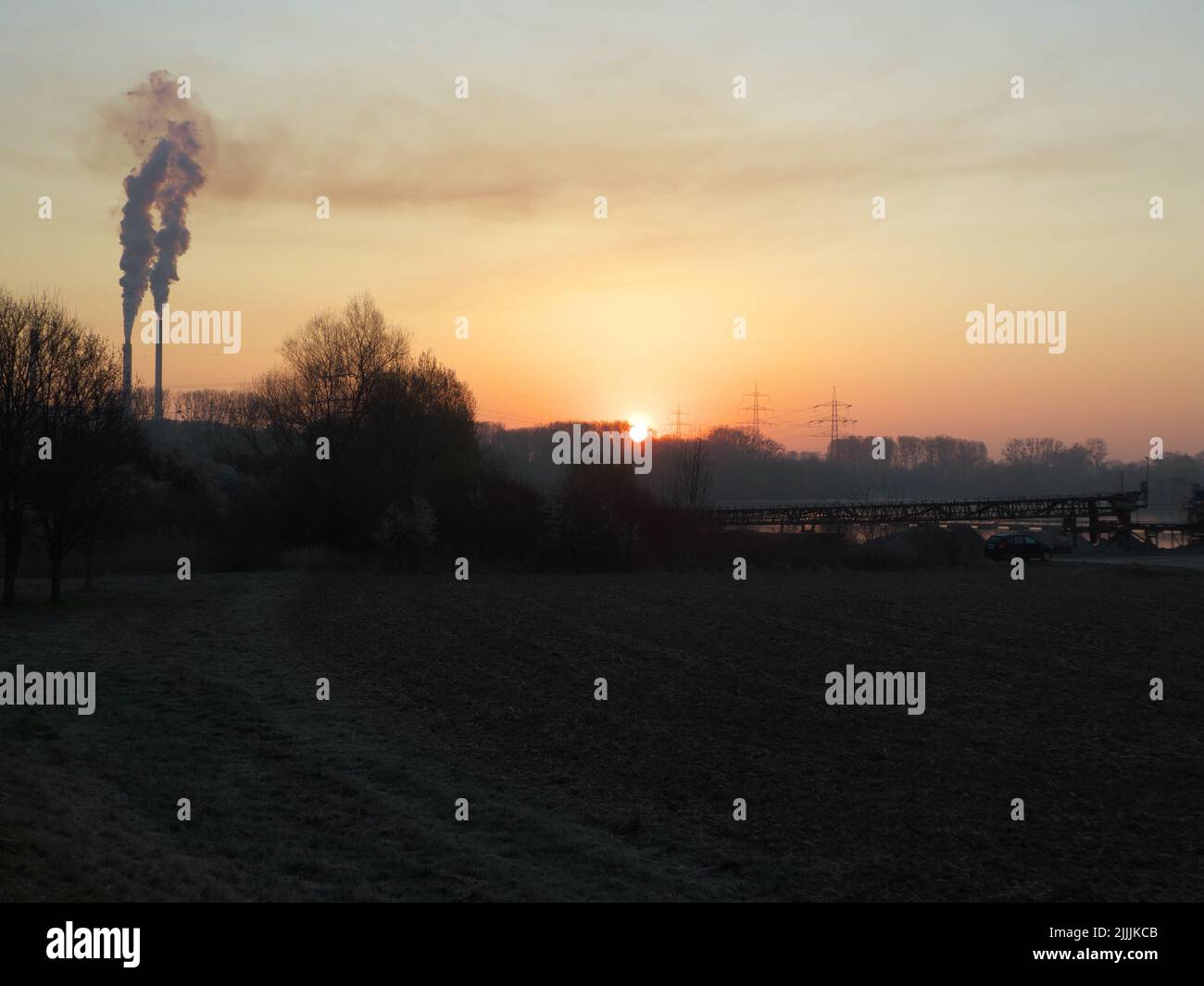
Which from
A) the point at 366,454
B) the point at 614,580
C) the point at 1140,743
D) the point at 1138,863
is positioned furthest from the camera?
the point at 366,454

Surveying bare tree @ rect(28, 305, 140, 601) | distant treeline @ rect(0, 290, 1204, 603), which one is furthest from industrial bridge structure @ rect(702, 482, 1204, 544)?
bare tree @ rect(28, 305, 140, 601)

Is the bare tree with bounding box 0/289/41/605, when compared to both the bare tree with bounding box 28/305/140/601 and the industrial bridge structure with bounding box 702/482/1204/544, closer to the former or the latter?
the bare tree with bounding box 28/305/140/601

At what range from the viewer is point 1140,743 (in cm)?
1484

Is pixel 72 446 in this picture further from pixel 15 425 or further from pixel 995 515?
pixel 995 515

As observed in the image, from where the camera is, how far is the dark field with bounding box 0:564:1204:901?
9430mm

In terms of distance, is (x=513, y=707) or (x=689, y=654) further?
(x=689, y=654)

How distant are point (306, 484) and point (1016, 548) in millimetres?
40189

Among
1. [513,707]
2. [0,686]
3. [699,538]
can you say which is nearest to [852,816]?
[513,707]

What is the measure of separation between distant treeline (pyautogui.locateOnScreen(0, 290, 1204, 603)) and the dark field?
499 cm

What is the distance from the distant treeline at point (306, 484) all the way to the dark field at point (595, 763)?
16.4 feet

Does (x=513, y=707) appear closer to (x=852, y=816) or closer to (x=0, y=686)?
(x=852, y=816)

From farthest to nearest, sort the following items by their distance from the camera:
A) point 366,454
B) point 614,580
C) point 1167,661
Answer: point 366,454, point 614,580, point 1167,661

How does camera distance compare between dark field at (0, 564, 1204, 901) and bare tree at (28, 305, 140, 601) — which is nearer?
dark field at (0, 564, 1204, 901)
